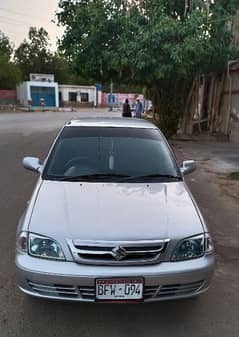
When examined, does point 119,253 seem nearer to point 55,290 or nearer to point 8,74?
point 55,290

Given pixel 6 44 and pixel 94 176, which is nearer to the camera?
pixel 94 176

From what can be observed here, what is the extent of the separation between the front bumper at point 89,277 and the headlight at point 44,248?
0.04 metres

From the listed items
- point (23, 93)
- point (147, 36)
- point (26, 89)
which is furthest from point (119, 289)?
point (23, 93)

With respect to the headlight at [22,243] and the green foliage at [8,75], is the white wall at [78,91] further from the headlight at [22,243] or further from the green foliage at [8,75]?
the headlight at [22,243]

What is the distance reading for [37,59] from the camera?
68.4m

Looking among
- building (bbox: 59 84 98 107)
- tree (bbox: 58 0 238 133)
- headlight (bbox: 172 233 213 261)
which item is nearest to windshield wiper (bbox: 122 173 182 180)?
headlight (bbox: 172 233 213 261)

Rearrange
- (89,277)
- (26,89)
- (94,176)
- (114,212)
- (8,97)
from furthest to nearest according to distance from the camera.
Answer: (8,97), (26,89), (94,176), (114,212), (89,277)

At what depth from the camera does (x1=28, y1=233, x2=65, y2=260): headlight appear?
255 centimetres

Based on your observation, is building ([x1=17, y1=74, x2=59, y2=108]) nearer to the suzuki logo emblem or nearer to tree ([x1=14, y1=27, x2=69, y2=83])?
tree ([x1=14, y1=27, x2=69, y2=83])

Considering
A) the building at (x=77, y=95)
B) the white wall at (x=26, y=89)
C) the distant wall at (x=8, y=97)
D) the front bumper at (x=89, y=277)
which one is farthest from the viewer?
the building at (x=77, y=95)

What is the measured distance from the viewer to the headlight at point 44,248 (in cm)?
255

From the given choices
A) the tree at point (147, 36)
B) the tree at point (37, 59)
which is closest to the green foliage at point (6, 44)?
the tree at point (37, 59)

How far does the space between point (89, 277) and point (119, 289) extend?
24 cm

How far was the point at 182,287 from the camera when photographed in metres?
2.60
